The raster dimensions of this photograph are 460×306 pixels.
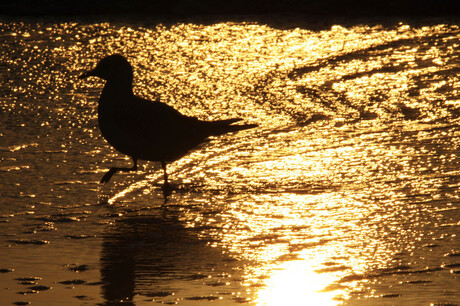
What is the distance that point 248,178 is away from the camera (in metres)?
6.97

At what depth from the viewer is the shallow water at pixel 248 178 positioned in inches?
197

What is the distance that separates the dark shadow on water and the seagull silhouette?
0.78m

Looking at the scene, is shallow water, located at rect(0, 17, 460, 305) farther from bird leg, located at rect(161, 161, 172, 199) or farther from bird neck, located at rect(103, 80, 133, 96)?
bird neck, located at rect(103, 80, 133, 96)

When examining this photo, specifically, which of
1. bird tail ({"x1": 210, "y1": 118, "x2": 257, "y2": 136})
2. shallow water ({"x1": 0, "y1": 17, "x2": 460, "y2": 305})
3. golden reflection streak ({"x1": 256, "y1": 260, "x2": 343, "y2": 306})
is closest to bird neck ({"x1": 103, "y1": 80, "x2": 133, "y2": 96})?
→ shallow water ({"x1": 0, "y1": 17, "x2": 460, "y2": 305})

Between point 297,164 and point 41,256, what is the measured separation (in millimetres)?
2403

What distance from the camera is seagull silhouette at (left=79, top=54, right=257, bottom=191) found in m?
6.91

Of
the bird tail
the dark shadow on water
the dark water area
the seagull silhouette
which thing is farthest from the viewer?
the dark water area

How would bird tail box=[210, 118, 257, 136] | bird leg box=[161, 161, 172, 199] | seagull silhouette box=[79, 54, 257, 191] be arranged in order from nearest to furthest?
bird leg box=[161, 161, 172, 199], seagull silhouette box=[79, 54, 257, 191], bird tail box=[210, 118, 257, 136]

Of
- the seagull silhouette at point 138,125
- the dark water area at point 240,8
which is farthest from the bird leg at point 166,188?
the dark water area at point 240,8

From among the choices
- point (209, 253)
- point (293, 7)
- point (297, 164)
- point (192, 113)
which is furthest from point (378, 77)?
point (209, 253)

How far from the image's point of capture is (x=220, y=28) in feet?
40.4

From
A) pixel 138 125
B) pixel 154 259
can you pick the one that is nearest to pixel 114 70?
pixel 138 125

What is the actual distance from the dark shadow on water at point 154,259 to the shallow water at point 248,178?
0.05 feet

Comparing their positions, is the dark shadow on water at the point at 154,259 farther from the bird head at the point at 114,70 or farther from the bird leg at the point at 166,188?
the bird head at the point at 114,70
